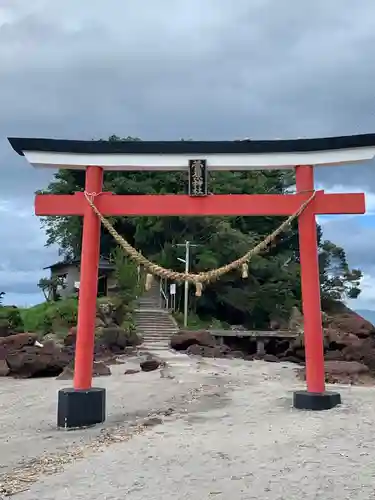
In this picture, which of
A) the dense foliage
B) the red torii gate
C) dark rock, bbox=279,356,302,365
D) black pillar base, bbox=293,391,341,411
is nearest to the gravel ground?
black pillar base, bbox=293,391,341,411

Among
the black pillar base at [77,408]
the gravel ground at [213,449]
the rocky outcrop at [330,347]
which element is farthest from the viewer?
the rocky outcrop at [330,347]

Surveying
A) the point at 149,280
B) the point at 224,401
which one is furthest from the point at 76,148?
the point at 224,401

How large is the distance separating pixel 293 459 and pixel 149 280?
3.65 meters

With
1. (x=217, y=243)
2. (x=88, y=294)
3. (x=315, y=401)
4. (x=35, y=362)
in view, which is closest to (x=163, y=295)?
(x=217, y=243)

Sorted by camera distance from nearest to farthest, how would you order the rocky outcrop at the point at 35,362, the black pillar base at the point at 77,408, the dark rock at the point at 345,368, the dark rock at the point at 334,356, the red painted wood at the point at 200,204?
the black pillar base at the point at 77,408 < the red painted wood at the point at 200,204 < the dark rock at the point at 345,368 < the rocky outcrop at the point at 35,362 < the dark rock at the point at 334,356

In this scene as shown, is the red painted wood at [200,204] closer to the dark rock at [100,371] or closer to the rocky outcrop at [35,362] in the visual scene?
the dark rock at [100,371]

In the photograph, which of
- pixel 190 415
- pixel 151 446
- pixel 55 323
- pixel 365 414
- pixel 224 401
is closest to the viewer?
pixel 151 446

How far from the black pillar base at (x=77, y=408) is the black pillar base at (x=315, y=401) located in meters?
3.08

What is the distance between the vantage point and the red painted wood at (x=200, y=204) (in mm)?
8883

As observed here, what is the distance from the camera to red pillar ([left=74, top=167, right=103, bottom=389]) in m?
8.70

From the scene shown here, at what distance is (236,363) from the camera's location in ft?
63.6

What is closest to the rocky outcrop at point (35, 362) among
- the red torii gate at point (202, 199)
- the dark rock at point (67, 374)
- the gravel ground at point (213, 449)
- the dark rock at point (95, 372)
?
the dark rock at point (67, 374)

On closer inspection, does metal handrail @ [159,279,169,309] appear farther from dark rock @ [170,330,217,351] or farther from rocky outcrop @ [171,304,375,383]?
dark rock @ [170,330,217,351]

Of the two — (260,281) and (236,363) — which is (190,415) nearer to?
(236,363)
